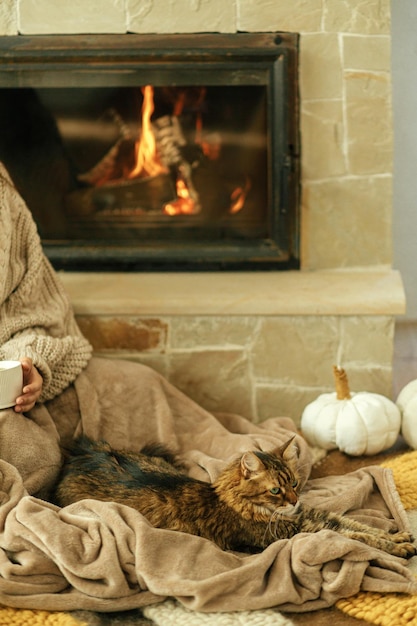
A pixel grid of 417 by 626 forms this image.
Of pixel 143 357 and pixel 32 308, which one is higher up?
pixel 32 308

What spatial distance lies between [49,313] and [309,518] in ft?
3.11

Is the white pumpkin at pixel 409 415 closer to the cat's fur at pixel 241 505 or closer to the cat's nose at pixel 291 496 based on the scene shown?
the cat's fur at pixel 241 505

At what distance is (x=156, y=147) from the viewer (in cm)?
308

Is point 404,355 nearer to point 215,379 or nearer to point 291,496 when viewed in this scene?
point 215,379

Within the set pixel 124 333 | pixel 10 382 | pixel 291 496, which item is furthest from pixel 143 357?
pixel 291 496

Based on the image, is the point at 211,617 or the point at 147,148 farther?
the point at 147,148

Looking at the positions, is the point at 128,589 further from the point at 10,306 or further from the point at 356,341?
the point at 356,341

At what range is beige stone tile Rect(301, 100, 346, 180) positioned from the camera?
286 cm

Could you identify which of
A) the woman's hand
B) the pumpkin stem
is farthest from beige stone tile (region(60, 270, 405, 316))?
the woman's hand

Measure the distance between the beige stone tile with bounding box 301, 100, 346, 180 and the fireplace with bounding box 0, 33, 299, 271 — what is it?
0.12 ft

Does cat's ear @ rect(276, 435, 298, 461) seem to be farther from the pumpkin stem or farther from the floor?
the floor

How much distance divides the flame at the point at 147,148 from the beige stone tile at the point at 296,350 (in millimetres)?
742

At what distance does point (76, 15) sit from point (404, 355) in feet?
6.01

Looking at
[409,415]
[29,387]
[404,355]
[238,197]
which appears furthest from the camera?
[404,355]
